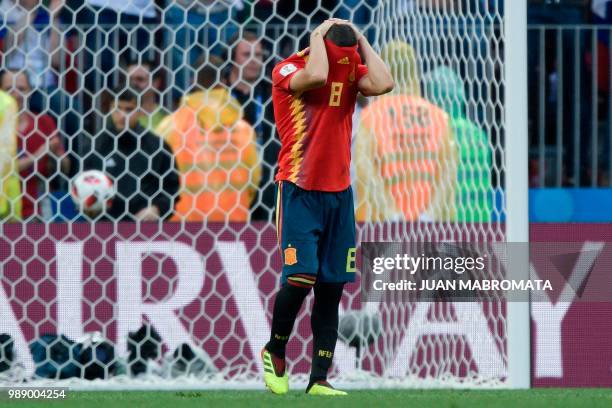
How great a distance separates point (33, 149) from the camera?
6.06 meters

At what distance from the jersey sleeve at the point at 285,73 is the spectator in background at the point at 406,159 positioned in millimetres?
1400

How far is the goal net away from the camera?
596 cm

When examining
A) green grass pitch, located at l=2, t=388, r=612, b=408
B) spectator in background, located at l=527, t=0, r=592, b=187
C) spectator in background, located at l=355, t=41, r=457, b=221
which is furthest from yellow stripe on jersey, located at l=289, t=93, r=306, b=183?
spectator in background, located at l=527, t=0, r=592, b=187

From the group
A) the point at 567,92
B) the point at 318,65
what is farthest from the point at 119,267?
the point at 567,92

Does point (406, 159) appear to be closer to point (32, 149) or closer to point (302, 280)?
point (302, 280)

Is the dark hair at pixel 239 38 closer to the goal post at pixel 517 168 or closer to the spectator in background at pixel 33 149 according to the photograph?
the spectator in background at pixel 33 149

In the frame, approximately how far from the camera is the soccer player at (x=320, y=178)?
4.83m

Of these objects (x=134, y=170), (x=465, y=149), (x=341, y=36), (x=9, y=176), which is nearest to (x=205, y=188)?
(x=134, y=170)

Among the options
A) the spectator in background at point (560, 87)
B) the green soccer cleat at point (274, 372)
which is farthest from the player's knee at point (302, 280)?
the spectator in background at point (560, 87)

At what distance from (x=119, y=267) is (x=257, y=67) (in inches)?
46.3

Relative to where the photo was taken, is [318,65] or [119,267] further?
[119,267]

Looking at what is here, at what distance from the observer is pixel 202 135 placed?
623 centimetres

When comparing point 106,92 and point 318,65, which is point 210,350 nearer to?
point 106,92

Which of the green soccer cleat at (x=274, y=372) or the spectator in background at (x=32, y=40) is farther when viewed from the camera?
the spectator in background at (x=32, y=40)
